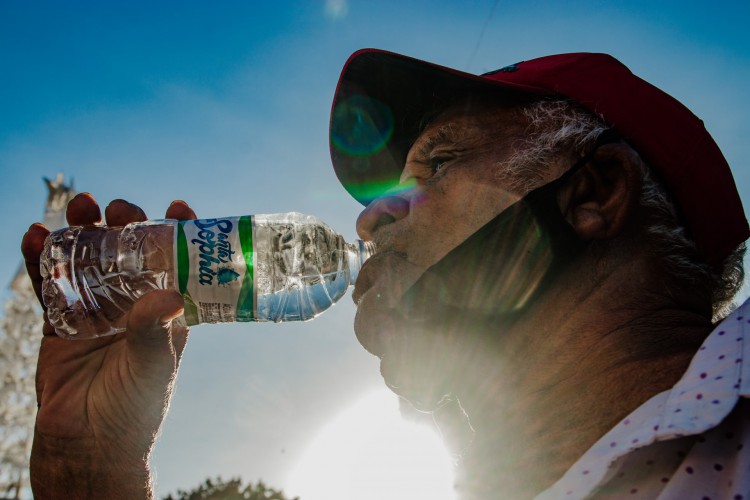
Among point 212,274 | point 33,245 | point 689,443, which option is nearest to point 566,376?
point 689,443

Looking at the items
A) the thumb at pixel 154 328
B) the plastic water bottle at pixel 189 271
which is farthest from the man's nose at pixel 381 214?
the thumb at pixel 154 328

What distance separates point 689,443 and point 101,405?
93.0 inches

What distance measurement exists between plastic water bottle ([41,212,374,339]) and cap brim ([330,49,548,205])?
43 centimetres

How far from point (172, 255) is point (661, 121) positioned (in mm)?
2277

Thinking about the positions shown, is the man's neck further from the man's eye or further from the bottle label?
the bottle label

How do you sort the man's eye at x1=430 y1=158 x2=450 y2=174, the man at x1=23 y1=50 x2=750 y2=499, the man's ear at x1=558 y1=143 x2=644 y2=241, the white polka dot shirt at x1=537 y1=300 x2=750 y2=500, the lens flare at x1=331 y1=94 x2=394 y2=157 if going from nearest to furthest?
the white polka dot shirt at x1=537 y1=300 x2=750 y2=500 < the man at x1=23 y1=50 x2=750 y2=499 < the man's ear at x1=558 y1=143 x2=644 y2=241 < the man's eye at x1=430 y1=158 x2=450 y2=174 < the lens flare at x1=331 y1=94 x2=394 y2=157

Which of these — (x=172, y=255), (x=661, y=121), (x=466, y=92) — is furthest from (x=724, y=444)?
(x=172, y=255)

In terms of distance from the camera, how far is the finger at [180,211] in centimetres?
258

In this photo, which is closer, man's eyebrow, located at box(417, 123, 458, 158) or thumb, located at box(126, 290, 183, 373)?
thumb, located at box(126, 290, 183, 373)

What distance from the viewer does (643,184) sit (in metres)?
1.99

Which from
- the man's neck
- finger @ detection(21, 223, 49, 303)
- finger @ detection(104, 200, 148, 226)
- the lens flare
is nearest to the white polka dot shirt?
the man's neck

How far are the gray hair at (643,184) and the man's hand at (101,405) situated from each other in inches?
64.6

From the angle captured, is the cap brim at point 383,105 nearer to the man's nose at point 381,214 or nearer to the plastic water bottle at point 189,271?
the plastic water bottle at point 189,271

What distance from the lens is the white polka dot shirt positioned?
111 centimetres
